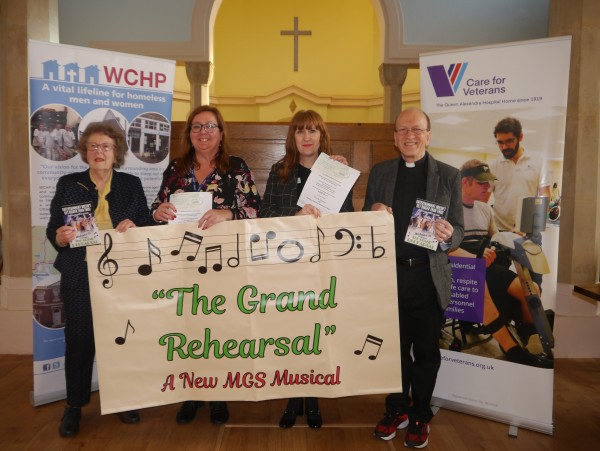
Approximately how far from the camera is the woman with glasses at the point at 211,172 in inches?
105

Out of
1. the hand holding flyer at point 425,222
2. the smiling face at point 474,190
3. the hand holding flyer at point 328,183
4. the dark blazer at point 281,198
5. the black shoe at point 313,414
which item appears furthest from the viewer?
the smiling face at point 474,190

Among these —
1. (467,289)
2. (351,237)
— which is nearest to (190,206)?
(351,237)

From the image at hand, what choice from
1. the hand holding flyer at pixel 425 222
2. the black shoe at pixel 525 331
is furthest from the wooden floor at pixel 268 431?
the hand holding flyer at pixel 425 222

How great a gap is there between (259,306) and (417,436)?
109cm

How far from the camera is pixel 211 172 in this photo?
2.72 m

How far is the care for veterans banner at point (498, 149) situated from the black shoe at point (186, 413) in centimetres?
152

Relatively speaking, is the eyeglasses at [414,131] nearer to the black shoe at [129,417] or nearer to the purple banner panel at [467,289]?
the purple banner panel at [467,289]

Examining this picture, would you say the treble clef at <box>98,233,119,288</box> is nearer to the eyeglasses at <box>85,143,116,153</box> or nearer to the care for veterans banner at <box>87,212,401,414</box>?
the care for veterans banner at <box>87,212,401,414</box>

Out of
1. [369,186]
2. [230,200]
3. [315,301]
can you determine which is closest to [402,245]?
[369,186]

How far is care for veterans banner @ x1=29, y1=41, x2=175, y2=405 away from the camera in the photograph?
299 centimetres

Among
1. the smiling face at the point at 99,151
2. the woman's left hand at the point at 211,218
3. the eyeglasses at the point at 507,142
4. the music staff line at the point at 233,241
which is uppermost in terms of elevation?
the eyeglasses at the point at 507,142

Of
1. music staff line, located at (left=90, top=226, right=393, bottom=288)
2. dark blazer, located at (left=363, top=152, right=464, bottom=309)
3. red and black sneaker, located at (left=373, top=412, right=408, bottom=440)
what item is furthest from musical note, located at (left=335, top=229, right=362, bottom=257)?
red and black sneaker, located at (left=373, top=412, right=408, bottom=440)

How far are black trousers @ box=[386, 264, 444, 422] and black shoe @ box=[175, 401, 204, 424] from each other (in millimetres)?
1239

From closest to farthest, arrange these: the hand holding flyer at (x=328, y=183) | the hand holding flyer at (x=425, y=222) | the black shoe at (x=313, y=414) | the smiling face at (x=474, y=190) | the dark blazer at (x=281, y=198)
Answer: the hand holding flyer at (x=425, y=222) → the hand holding flyer at (x=328, y=183) → the dark blazer at (x=281, y=198) → the black shoe at (x=313, y=414) → the smiling face at (x=474, y=190)
